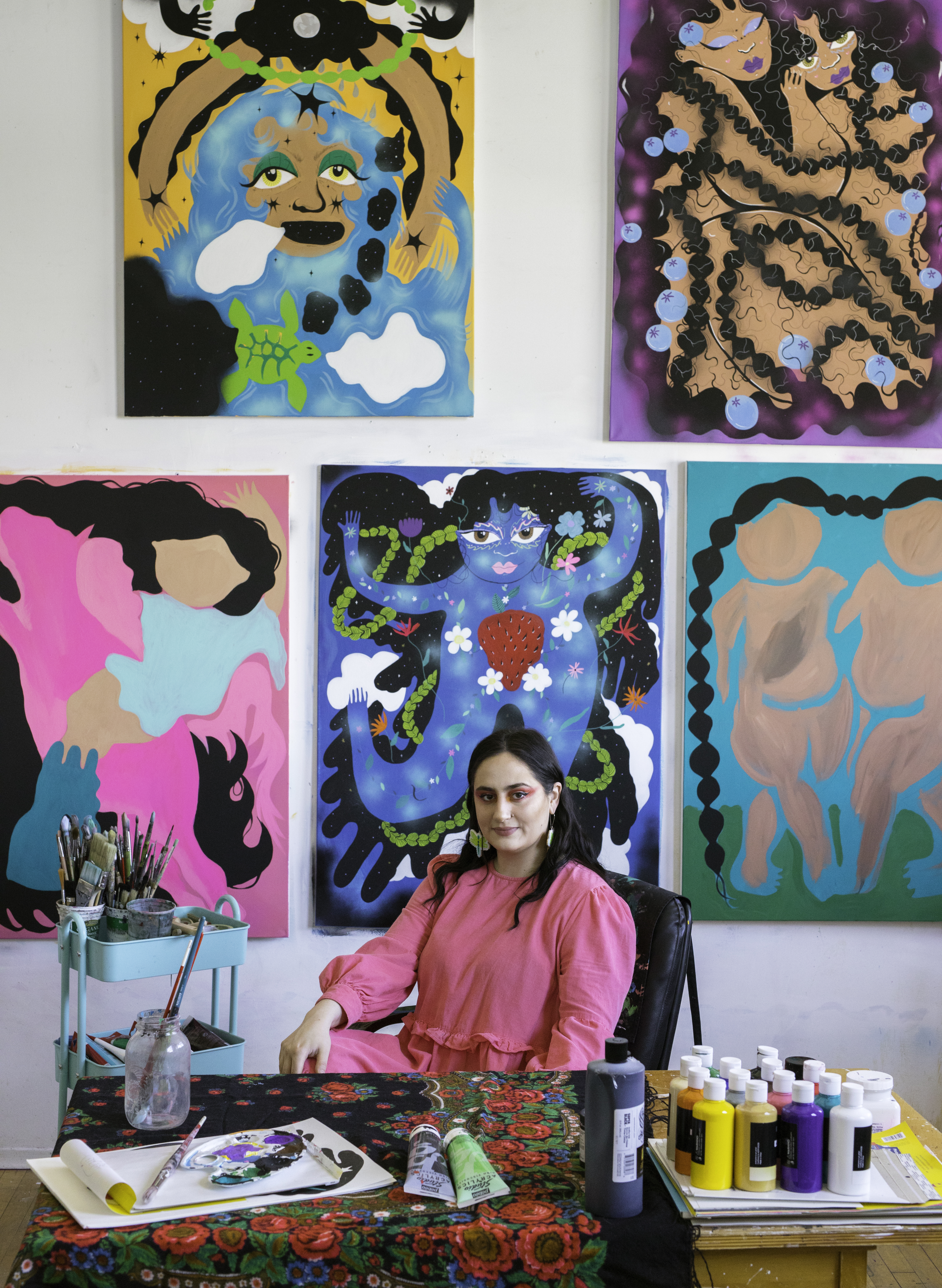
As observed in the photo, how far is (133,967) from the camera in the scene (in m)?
2.19

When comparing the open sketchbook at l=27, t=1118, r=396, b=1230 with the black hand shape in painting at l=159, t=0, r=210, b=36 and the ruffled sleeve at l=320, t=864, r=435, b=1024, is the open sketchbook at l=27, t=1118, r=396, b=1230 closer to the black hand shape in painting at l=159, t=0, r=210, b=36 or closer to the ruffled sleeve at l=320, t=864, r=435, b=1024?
the ruffled sleeve at l=320, t=864, r=435, b=1024

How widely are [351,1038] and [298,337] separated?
1.71 meters

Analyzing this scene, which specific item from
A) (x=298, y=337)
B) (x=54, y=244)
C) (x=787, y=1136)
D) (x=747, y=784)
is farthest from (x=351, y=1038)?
(x=54, y=244)

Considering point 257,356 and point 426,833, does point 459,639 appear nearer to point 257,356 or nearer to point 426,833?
point 426,833

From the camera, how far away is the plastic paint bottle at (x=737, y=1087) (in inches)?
47.2

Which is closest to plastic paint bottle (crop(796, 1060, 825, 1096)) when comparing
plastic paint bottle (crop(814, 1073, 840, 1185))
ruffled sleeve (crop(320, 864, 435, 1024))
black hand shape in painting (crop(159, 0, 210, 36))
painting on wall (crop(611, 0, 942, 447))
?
plastic paint bottle (crop(814, 1073, 840, 1185))

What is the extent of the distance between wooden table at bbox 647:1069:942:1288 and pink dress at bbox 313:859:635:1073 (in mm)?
627

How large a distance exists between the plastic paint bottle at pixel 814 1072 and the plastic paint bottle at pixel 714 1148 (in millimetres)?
116

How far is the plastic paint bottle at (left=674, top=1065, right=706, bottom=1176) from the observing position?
120cm

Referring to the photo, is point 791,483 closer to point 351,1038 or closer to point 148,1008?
point 351,1038

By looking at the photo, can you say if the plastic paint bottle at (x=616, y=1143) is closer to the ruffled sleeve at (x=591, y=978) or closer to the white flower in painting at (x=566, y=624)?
the ruffled sleeve at (x=591, y=978)

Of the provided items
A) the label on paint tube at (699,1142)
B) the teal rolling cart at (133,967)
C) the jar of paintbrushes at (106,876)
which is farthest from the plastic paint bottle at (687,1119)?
the jar of paintbrushes at (106,876)

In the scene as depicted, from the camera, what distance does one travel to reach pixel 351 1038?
6.31 feet

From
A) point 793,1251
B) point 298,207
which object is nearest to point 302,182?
point 298,207
